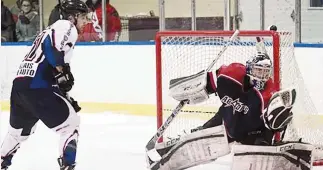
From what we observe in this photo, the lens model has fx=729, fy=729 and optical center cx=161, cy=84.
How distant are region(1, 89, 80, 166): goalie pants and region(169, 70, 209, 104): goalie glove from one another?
48cm

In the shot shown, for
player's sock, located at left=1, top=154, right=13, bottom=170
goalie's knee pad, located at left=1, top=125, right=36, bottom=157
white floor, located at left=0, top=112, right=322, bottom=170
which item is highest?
goalie's knee pad, located at left=1, top=125, right=36, bottom=157

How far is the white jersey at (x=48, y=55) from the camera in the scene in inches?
129

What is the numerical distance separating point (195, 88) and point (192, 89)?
0.02 metres

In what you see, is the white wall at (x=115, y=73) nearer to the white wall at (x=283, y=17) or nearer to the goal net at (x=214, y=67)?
the white wall at (x=283, y=17)

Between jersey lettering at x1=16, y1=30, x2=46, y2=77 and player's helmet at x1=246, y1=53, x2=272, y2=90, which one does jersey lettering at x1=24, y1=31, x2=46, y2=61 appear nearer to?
jersey lettering at x1=16, y1=30, x2=46, y2=77

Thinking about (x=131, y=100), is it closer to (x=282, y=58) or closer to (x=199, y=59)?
(x=199, y=59)

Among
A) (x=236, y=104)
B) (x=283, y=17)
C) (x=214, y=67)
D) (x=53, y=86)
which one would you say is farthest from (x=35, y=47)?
(x=283, y=17)

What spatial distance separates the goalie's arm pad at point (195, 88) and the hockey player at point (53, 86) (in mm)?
493

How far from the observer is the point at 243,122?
3143 millimetres

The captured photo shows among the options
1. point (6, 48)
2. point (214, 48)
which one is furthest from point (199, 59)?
point (6, 48)

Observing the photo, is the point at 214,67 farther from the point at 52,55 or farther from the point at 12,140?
the point at 12,140

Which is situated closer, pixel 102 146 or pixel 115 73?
pixel 102 146

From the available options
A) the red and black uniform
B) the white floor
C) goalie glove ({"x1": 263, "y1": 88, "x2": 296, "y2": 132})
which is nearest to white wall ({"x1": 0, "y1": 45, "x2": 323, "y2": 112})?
the white floor

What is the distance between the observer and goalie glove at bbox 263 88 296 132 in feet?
9.49
